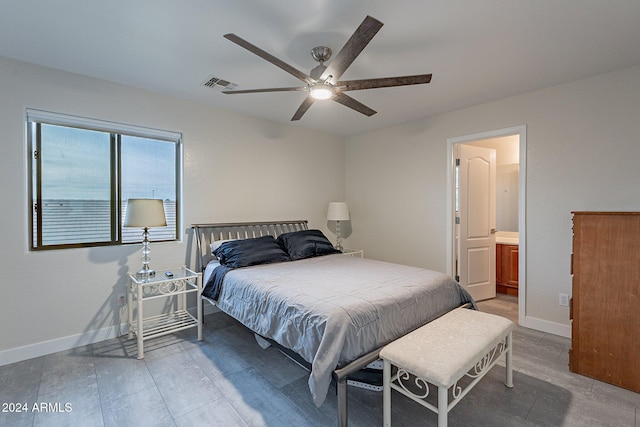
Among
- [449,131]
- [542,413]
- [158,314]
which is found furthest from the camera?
[449,131]

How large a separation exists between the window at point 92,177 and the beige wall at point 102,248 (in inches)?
4.3

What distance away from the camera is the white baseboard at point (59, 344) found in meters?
2.45

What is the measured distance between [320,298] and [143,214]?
1902 millimetres

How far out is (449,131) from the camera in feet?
12.5

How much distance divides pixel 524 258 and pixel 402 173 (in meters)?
1.88

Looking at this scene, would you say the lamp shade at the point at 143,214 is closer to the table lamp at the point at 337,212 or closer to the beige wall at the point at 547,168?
the table lamp at the point at 337,212

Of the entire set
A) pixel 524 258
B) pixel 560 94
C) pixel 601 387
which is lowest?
pixel 601 387

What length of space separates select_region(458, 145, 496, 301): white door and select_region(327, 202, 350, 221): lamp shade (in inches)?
65.0

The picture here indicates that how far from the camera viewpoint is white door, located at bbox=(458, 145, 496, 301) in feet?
12.8

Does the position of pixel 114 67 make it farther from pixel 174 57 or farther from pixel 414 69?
pixel 414 69

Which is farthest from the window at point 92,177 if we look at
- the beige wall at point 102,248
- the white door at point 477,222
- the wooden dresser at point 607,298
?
the wooden dresser at point 607,298

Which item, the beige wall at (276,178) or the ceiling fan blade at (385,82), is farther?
the beige wall at (276,178)

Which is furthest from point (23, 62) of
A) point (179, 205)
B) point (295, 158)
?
point (295, 158)

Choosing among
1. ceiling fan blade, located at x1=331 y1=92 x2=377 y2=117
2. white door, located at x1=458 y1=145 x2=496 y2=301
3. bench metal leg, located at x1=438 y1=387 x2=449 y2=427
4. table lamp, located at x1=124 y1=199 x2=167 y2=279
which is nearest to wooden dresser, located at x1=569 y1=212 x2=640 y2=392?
white door, located at x1=458 y1=145 x2=496 y2=301
